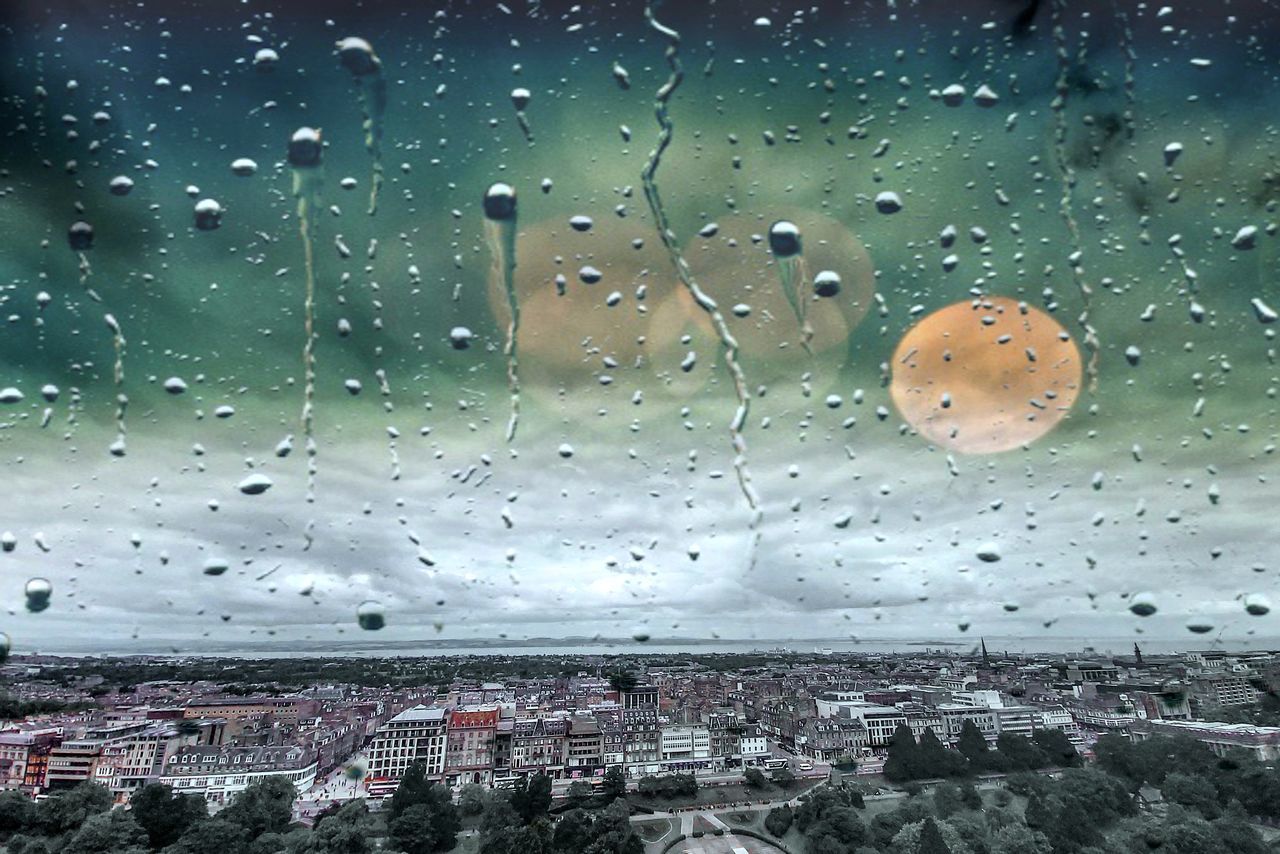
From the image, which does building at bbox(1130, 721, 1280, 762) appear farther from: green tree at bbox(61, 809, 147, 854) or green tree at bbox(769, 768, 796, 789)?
green tree at bbox(61, 809, 147, 854)

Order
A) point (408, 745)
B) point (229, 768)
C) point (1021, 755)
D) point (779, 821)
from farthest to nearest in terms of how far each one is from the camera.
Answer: point (1021, 755)
point (408, 745)
point (229, 768)
point (779, 821)

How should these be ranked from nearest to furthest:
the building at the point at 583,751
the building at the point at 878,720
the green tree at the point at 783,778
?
1. the green tree at the point at 783,778
2. the building at the point at 583,751
3. the building at the point at 878,720

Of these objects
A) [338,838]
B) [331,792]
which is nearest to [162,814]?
[338,838]

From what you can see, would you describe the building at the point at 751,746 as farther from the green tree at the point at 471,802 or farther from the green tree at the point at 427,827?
the green tree at the point at 427,827

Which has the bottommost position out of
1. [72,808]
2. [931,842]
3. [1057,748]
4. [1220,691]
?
[1057,748]

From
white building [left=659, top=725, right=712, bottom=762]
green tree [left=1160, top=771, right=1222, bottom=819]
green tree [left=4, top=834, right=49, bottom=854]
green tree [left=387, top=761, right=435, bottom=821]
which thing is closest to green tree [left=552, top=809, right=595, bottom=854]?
green tree [left=387, top=761, right=435, bottom=821]

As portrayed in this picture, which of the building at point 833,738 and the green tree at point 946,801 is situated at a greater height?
the green tree at point 946,801

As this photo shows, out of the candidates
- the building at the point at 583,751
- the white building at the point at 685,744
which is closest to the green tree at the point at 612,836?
the building at the point at 583,751

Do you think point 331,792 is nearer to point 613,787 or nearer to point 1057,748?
point 613,787
